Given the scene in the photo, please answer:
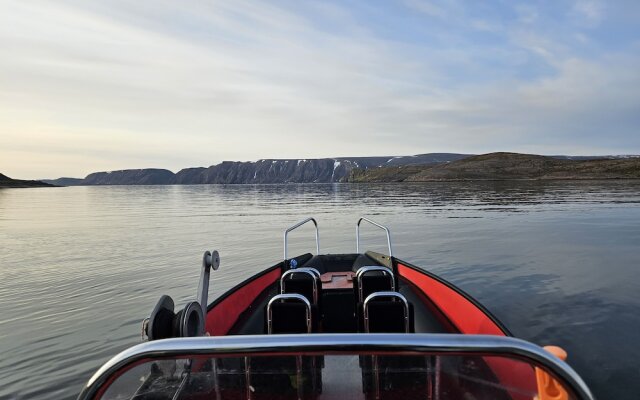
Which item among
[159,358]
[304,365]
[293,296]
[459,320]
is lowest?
[459,320]

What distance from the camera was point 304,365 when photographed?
6.38 ft

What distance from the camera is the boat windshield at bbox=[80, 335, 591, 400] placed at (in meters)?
1.68

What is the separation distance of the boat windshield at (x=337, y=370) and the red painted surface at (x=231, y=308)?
426 cm

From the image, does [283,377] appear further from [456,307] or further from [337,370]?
[456,307]

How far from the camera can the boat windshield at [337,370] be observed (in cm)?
168

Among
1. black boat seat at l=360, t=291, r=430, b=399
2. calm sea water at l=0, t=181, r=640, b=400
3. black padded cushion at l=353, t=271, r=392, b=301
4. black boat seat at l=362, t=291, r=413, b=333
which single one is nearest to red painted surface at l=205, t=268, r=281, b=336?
black padded cushion at l=353, t=271, r=392, b=301

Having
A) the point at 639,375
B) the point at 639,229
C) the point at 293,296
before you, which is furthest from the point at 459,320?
the point at 639,229

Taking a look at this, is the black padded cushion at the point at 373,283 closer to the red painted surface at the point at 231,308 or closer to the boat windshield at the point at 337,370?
the red painted surface at the point at 231,308

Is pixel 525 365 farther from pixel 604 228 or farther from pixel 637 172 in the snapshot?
pixel 637 172

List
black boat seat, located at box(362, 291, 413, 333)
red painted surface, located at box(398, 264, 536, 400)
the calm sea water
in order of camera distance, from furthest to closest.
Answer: the calm sea water, black boat seat, located at box(362, 291, 413, 333), red painted surface, located at box(398, 264, 536, 400)

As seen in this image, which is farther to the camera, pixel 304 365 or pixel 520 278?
pixel 520 278

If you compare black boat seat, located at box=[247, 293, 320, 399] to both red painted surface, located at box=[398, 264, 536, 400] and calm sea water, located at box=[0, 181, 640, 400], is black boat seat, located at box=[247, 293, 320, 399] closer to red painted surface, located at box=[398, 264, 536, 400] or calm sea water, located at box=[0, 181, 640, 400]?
red painted surface, located at box=[398, 264, 536, 400]

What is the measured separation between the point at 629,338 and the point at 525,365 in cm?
969

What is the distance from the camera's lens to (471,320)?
6023 mm
